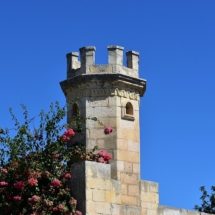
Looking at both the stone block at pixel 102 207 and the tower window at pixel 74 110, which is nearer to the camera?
the stone block at pixel 102 207

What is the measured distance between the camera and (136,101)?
15273 mm

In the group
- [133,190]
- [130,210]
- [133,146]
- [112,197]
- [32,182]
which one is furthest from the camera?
[133,146]

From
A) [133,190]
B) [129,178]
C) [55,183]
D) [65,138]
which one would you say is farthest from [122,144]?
[55,183]

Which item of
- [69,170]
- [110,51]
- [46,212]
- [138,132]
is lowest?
[46,212]

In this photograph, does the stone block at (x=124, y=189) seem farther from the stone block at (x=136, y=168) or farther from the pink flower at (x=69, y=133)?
the pink flower at (x=69, y=133)

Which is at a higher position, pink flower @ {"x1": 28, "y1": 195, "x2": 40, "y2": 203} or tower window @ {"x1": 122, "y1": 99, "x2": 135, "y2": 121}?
tower window @ {"x1": 122, "y1": 99, "x2": 135, "y2": 121}

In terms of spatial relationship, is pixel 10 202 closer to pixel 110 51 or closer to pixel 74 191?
pixel 74 191

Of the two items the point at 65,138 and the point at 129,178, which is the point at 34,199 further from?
the point at 129,178

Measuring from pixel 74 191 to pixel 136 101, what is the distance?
2.90 metres

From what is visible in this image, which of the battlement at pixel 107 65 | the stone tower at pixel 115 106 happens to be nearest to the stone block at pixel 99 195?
the stone tower at pixel 115 106

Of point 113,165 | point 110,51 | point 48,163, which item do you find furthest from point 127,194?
point 110,51

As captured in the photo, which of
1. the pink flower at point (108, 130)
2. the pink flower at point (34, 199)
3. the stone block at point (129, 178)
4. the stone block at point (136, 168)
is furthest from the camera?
the stone block at point (136, 168)

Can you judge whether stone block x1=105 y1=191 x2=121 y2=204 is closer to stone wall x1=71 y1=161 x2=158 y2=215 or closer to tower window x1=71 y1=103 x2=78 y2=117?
stone wall x1=71 y1=161 x2=158 y2=215

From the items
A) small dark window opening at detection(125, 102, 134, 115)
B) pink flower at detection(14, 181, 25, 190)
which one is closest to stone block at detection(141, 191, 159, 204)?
small dark window opening at detection(125, 102, 134, 115)
